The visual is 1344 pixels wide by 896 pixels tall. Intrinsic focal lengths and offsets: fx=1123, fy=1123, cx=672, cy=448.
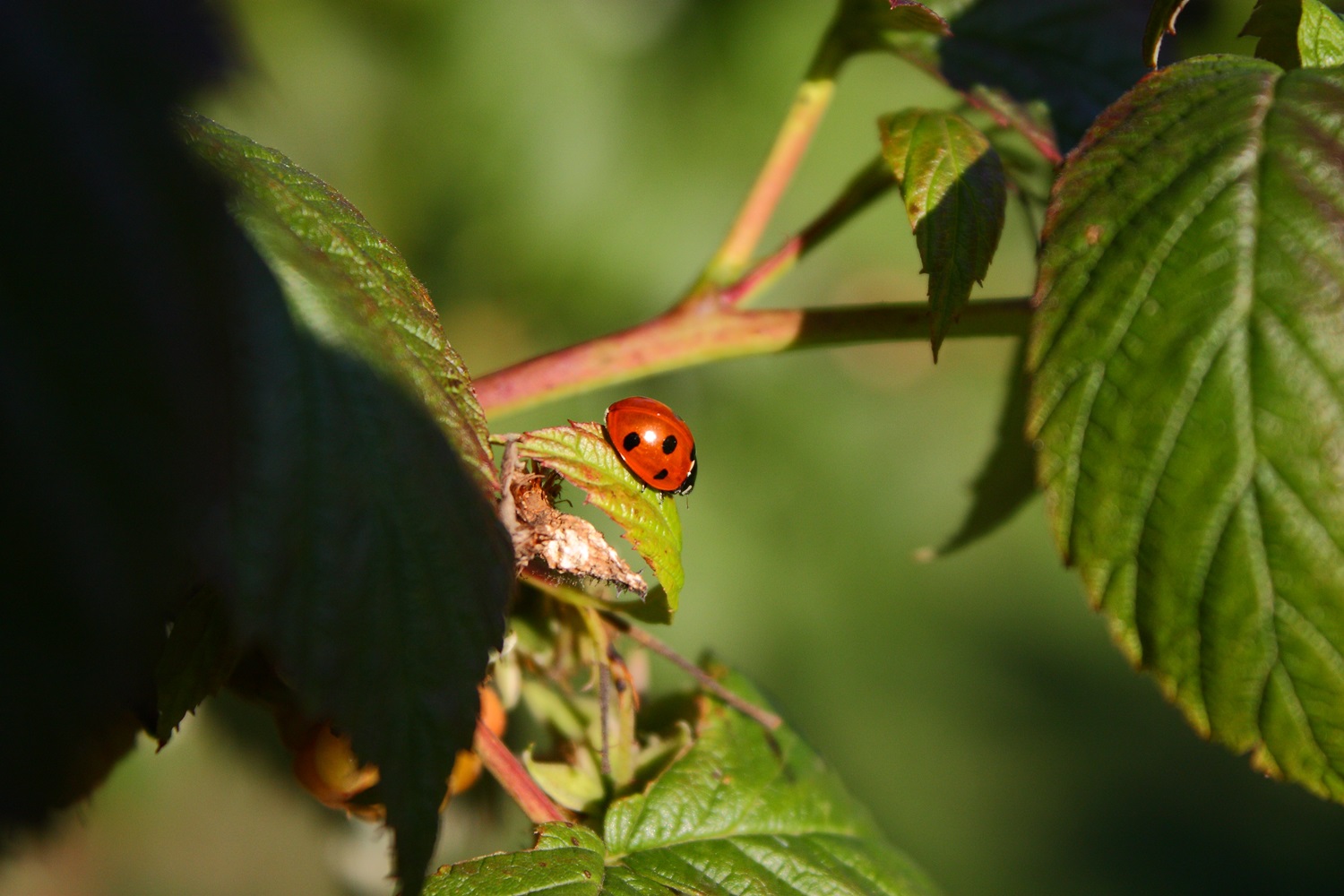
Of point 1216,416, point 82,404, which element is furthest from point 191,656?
point 1216,416

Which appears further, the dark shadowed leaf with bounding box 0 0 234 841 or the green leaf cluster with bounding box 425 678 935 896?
the green leaf cluster with bounding box 425 678 935 896

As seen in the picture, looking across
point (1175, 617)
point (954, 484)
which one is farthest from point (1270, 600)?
point (954, 484)

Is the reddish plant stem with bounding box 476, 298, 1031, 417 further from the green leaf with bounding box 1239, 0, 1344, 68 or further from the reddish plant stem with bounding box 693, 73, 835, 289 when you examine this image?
the green leaf with bounding box 1239, 0, 1344, 68

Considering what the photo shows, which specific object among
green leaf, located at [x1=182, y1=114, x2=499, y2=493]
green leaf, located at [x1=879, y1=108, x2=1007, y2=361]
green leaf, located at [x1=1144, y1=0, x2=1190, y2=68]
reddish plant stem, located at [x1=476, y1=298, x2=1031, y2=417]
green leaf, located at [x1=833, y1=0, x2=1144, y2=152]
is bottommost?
reddish plant stem, located at [x1=476, y1=298, x2=1031, y2=417]

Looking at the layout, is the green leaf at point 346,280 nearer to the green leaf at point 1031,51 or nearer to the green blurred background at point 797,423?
the green leaf at point 1031,51

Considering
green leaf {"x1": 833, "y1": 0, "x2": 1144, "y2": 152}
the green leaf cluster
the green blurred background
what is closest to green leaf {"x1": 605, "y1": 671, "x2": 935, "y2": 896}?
the green leaf cluster

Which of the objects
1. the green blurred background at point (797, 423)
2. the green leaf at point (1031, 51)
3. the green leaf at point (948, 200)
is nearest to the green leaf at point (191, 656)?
the green leaf at point (948, 200)
